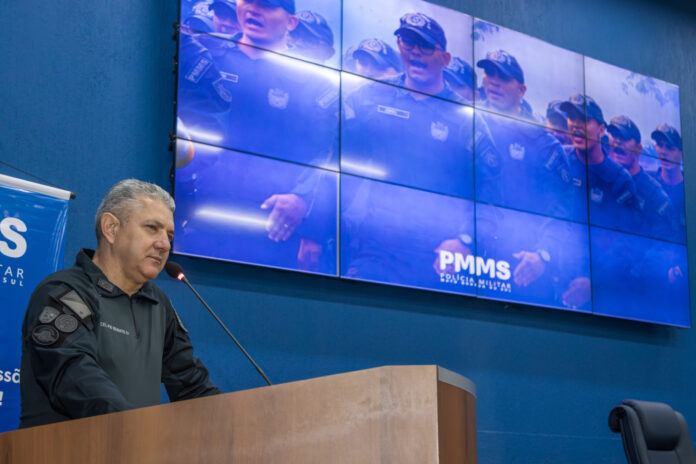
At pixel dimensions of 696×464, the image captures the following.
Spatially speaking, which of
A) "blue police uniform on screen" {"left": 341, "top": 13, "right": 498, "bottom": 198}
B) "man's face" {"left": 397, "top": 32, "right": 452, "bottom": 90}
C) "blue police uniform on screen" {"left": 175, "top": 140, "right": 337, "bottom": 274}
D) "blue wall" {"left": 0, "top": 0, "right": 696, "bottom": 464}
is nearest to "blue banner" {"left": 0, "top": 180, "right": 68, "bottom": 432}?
"blue wall" {"left": 0, "top": 0, "right": 696, "bottom": 464}

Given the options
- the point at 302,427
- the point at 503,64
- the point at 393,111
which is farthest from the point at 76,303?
the point at 503,64

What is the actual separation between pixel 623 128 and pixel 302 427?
15.1 feet

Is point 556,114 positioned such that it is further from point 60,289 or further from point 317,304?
point 60,289

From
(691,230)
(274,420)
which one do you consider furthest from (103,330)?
(691,230)

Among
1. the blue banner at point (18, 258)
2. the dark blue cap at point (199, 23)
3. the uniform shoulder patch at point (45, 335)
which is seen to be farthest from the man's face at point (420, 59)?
Answer: the uniform shoulder patch at point (45, 335)

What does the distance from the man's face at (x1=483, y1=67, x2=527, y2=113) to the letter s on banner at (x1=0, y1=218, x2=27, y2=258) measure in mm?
2709

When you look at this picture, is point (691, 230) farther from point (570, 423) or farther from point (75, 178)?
point (75, 178)

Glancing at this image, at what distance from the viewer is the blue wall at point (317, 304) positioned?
375 centimetres

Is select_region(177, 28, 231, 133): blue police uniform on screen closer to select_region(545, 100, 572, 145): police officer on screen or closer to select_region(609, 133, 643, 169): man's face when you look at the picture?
select_region(545, 100, 572, 145): police officer on screen

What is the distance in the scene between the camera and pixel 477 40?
16.5 feet

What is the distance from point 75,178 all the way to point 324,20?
1.50 meters

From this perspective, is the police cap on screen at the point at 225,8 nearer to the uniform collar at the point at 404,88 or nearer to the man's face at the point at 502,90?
the uniform collar at the point at 404,88

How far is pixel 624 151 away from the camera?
544 cm

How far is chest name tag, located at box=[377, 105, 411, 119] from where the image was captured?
4516 mm
